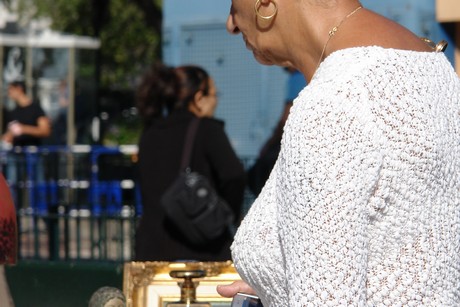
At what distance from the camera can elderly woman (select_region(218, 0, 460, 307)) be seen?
153 centimetres

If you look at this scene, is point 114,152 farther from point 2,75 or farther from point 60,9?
point 60,9

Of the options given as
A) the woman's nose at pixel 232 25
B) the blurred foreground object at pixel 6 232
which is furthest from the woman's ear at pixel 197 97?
the woman's nose at pixel 232 25

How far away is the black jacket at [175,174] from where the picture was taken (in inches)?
187

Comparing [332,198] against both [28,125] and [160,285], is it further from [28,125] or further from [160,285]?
[28,125]

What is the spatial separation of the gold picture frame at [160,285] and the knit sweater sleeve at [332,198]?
3.20 ft

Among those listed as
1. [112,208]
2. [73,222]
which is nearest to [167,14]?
[73,222]

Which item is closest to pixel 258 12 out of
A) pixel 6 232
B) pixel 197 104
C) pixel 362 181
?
pixel 362 181

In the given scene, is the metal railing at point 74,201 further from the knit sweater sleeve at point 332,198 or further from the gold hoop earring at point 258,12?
the knit sweater sleeve at point 332,198

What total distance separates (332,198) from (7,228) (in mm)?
1013

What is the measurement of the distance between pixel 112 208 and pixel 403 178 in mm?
8661

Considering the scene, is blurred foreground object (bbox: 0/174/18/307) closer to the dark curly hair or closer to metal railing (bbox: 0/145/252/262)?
the dark curly hair

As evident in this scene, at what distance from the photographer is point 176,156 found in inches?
191

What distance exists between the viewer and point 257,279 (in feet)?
5.62

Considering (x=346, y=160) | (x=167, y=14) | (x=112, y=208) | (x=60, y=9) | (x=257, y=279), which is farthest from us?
(x=60, y=9)
